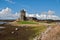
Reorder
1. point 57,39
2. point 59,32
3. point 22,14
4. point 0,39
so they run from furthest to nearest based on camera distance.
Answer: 1. point 22,14
2. point 0,39
3. point 59,32
4. point 57,39

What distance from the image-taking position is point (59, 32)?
18.5 metres

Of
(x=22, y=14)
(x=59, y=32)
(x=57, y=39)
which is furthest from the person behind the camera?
(x=22, y=14)

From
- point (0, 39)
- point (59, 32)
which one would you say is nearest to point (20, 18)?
point (0, 39)

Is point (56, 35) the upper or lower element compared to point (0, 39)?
upper

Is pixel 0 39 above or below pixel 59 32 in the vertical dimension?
below

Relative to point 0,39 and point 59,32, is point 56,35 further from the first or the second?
point 0,39

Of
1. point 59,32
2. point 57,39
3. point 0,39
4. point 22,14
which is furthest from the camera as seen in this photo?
point 22,14

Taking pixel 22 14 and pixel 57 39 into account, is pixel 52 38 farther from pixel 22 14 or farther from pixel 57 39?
pixel 22 14

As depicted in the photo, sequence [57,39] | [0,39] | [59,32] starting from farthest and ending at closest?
[0,39] < [59,32] < [57,39]

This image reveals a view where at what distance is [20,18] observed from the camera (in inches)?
5128

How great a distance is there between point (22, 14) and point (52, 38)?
4395 inches

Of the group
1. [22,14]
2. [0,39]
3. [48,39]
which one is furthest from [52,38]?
[22,14]

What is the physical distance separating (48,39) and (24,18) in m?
113

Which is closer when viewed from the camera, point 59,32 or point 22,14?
point 59,32
